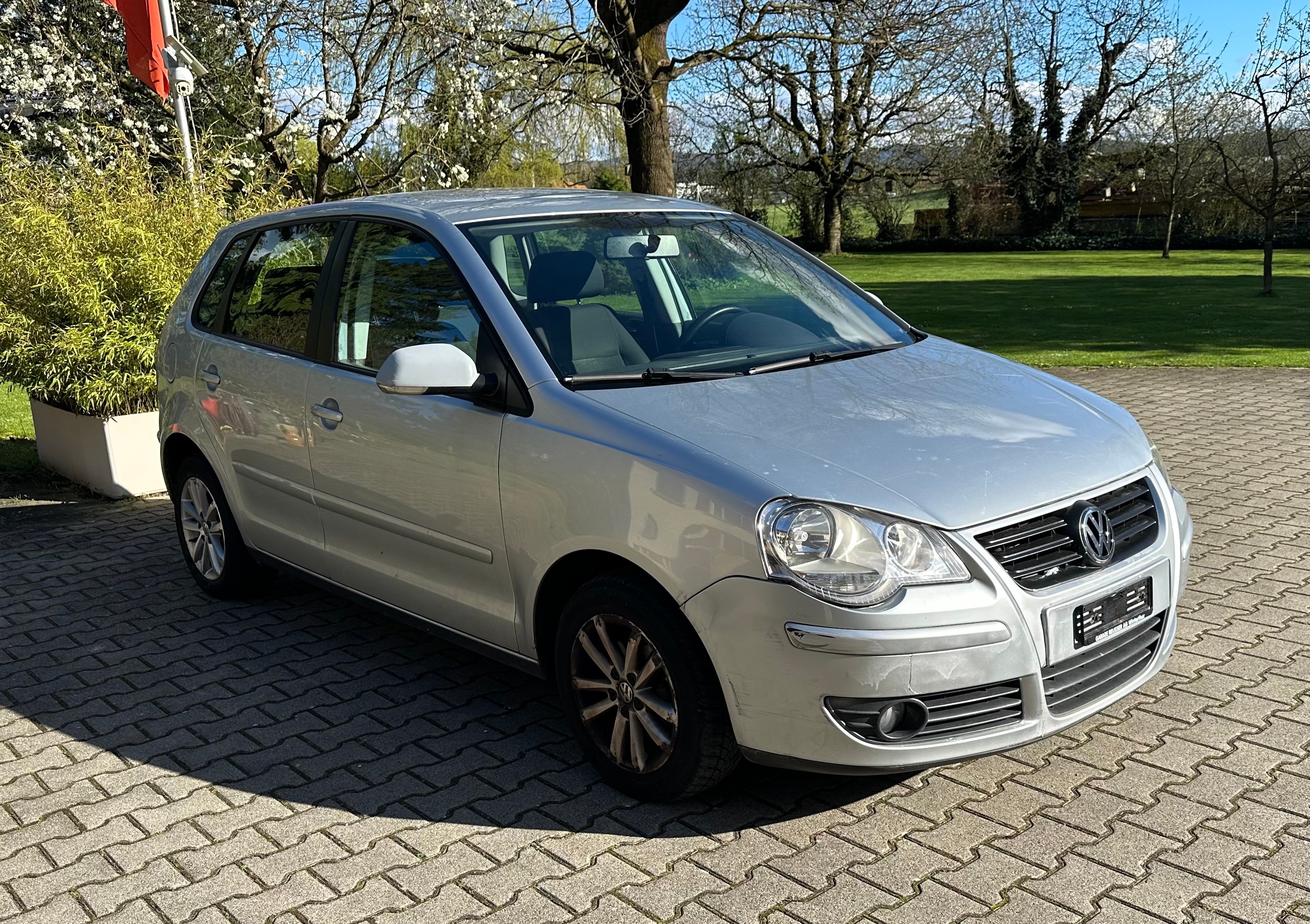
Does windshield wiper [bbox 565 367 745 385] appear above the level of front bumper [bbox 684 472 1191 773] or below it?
above

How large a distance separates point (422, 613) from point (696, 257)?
5.61ft

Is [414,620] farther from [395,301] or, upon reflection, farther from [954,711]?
[954,711]

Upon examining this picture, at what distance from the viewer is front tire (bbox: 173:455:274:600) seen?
5723 mm

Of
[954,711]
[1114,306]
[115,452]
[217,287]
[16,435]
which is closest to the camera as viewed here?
[954,711]

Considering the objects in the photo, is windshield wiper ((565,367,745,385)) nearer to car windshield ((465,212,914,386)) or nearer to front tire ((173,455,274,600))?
car windshield ((465,212,914,386))

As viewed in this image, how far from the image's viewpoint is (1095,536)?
349cm

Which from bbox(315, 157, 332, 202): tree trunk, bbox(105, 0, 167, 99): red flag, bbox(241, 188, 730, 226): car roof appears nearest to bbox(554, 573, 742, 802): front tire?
bbox(241, 188, 730, 226): car roof

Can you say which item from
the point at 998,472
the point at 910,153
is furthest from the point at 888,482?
the point at 910,153

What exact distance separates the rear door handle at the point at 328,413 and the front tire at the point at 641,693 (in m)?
1.35

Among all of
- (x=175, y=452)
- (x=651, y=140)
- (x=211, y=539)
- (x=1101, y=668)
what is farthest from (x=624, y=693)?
(x=651, y=140)

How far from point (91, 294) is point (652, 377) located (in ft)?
18.4

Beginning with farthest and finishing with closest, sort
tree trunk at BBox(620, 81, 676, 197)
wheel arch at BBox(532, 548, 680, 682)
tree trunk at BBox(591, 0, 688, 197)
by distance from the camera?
tree trunk at BBox(620, 81, 676, 197) < tree trunk at BBox(591, 0, 688, 197) < wheel arch at BBox(532, 548, 680, 682)

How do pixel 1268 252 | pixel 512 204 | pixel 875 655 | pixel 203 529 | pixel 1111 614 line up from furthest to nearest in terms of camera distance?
pixel 1268 252 < pixel 203 529 < pixel 512 204 < pixel 1111 614 < pixel 875 655

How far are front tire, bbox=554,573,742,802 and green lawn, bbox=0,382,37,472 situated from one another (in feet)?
22.7
